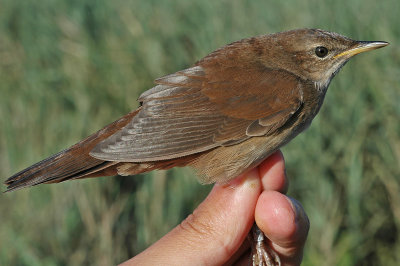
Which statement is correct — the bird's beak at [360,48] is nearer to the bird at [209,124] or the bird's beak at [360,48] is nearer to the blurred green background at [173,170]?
the bird at [209,124]

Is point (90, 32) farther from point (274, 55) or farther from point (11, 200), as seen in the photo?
point (274, 55)

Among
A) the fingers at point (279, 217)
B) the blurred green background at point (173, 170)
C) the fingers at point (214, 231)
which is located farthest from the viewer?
the blurred green background at point (173, 170)

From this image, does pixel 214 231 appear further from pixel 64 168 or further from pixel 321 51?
pixel 321 51

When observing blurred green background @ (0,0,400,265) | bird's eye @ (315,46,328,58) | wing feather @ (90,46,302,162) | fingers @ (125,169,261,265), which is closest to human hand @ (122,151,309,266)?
fingers @ (125,169,261,265)

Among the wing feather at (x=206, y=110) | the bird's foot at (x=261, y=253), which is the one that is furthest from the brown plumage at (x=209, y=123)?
the bird's foot at (x=261, y=253)

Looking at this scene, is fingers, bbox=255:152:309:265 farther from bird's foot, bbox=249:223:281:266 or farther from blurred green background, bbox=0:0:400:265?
blurred green background, bbox=0:0:400:265

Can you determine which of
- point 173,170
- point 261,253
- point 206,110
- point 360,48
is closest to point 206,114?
point 206,110

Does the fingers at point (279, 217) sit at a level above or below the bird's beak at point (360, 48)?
below

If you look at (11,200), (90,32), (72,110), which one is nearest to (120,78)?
(72,110)
